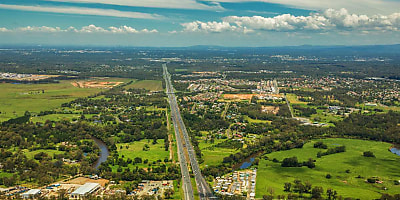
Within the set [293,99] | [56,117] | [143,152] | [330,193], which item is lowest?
[330,193]

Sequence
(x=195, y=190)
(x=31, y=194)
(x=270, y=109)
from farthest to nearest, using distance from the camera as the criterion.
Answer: (x=270, y=109) < (x=195, y=190) < (x=31, y=194)

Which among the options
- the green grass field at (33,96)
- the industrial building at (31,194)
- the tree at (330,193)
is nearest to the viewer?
the industrial building at (31,194)

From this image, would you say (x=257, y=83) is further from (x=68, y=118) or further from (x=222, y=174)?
(x=222, y=174)

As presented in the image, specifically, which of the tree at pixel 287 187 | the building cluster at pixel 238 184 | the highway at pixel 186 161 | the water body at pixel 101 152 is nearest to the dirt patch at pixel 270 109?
the highway at pixel 186 161

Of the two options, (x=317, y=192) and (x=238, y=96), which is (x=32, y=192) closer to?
(x=317, y=192)

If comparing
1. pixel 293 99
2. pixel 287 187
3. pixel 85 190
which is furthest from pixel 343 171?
pixel 293 99

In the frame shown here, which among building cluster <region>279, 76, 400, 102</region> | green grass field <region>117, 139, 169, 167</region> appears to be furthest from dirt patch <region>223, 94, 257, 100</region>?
green grass field <region>117, 139, 169, 167</region>

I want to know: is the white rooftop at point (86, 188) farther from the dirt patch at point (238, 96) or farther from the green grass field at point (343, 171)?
the dirt patch at point (238, 96)
